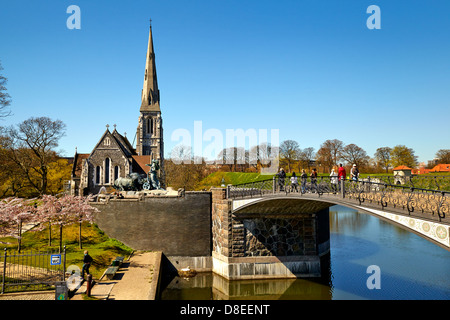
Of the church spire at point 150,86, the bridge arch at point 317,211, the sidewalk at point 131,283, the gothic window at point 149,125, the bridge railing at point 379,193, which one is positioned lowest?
the sidewalk at point 131,283

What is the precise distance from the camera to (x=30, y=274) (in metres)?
16.5

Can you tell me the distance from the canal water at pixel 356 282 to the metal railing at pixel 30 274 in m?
7.17

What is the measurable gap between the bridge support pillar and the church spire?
1878 inches

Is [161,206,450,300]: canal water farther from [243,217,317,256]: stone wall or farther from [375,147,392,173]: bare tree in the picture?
[375,147,392,173]: bare tree

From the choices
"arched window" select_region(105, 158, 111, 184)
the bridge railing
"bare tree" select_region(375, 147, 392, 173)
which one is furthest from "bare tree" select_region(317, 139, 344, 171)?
the bridge railing

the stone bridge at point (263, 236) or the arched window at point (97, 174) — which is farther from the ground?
the arched window at point (97, 174)

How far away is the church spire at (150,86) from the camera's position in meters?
68.1

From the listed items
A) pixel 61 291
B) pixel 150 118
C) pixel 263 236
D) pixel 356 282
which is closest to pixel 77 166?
pixel 150 118

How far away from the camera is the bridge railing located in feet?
33.0

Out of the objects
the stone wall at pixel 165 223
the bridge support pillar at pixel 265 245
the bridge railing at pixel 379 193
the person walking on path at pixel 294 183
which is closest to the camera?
the bridge railing at pixel 379 193

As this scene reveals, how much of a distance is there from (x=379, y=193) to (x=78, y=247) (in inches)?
835

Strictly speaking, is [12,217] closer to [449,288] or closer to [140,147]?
[449,288]

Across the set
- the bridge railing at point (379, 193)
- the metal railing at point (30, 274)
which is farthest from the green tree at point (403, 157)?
the metal railing at point (30, 274)

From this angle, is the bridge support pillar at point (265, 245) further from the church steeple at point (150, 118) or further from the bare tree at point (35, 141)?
the church steeple at point (150, 118)
